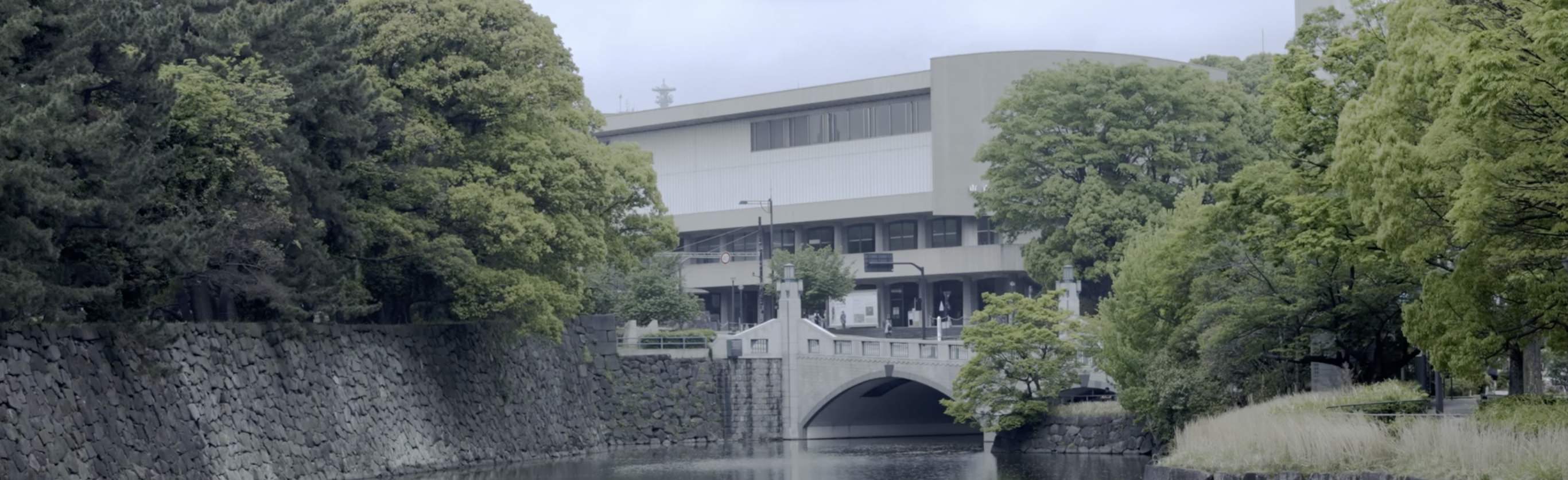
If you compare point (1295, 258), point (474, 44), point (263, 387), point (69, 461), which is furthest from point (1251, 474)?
point (474, 44)

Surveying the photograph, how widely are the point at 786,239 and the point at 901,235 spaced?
23.5 feet

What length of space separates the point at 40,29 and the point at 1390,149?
70.3ft

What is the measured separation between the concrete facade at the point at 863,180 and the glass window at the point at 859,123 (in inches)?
3.8

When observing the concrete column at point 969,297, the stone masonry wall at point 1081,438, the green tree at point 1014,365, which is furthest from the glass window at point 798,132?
the stone masonry wall at point 1081,438

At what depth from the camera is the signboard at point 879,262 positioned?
7956cm

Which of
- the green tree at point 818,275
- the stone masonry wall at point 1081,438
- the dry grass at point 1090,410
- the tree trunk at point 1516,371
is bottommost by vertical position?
the stone masonry wall at point 1081,438

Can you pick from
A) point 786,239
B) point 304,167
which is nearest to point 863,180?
point 786,239

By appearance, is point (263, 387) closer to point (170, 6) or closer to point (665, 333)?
point (170, 6)

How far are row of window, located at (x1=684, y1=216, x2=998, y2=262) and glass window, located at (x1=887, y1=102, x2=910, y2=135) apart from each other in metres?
4.41

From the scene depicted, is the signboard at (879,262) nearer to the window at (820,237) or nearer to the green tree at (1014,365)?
the window at (820,237)

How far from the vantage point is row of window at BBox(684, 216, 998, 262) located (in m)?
90.3

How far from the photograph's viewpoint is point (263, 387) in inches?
1624

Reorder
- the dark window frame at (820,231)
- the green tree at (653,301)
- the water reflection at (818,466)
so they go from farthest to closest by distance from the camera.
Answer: the dark window frame at (820,231), the green tree at (653,301), the water reflection at (818,466)

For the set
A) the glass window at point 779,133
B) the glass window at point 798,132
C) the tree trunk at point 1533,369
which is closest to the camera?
the tree trunk at point 1533,369
